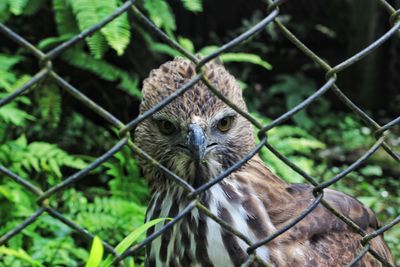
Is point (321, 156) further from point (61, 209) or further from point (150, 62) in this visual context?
point (61, 209)

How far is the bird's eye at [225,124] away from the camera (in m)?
2.90

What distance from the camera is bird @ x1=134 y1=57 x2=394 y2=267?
2.61m

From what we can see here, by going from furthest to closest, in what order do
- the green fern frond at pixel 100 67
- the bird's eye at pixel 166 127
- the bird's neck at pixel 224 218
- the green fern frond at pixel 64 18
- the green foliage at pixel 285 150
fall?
the green fern frond at pixel 100 67 < the green fern frond at pixel 64 18 < the green foliage at pixel 285 150 < the bird's eye at pixel 166 127 < the bird's neck at pixel 224 218

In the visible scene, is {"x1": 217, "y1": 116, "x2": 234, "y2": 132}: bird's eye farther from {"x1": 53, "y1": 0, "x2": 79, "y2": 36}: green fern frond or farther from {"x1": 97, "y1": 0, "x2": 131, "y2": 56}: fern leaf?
{"x1": 53, "y1": 0, "x2": 79, "y2": 36}: green fern frond

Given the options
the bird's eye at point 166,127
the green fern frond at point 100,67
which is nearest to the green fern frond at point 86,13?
the green fern frond at point 100,67

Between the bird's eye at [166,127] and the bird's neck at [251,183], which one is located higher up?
the bird's eye at [166,127]

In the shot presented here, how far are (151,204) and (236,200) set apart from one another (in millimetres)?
451

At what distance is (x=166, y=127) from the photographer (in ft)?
9.54

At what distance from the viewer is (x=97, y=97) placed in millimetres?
5984

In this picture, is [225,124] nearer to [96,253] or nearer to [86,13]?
[96,253]

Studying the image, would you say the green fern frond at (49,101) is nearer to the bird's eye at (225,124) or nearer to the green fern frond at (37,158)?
the green fern frond at (37,158)

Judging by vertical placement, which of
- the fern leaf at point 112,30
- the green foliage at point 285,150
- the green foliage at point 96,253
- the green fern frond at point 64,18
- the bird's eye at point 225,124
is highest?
the green fern frond at point 64,18

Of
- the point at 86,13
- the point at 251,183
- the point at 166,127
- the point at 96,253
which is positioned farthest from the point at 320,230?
the point at 86,13

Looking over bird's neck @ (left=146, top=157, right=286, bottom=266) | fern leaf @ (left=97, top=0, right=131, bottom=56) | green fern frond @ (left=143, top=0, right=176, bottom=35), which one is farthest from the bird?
green fern frond @ (left=143, top=0, right=176, bottom=35)
